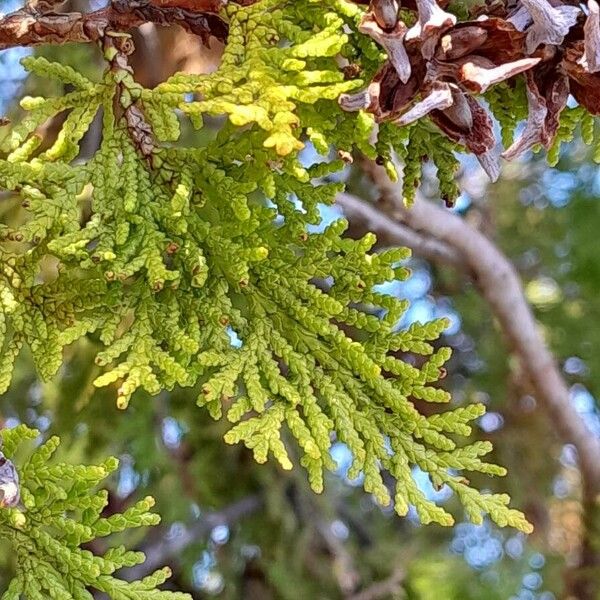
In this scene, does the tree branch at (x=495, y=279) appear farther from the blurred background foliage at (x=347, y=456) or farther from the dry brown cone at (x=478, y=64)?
the dry brown cone at (x=478, y=64)

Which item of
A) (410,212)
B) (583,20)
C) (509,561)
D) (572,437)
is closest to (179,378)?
(583,20)

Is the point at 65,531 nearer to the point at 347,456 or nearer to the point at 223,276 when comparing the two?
the point at 223,276

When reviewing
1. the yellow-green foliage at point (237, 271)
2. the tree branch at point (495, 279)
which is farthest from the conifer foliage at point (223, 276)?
the tree branch at point (495, 279)

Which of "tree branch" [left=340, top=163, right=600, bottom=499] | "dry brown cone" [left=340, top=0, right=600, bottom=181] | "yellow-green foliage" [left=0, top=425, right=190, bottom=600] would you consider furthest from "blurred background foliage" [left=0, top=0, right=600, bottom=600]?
"dry brown cone" [left=340, top=0, right=600, bottom=181]

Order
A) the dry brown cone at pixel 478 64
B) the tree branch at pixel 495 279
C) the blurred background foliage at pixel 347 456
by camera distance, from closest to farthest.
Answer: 1. the dry brown cone at pixel 478 64
2. the tree branch at pixel 495 279
3. the blurred background foliage at pixel 347 456

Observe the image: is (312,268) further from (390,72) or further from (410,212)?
(410,212)

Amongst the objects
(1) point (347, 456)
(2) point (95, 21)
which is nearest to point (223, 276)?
(2) point (95, 21)
